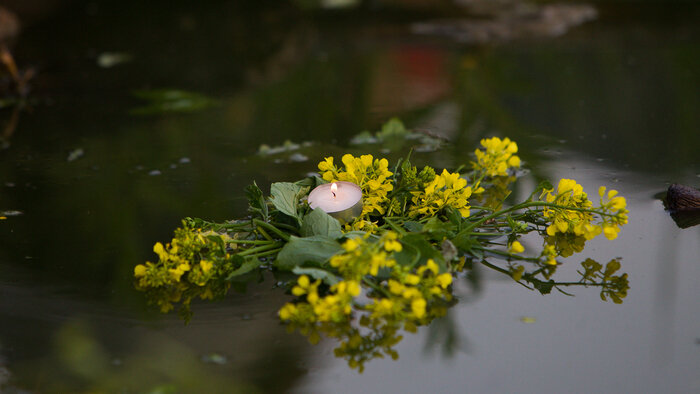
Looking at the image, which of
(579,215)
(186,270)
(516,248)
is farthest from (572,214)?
(186,270)

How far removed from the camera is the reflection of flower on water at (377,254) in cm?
95

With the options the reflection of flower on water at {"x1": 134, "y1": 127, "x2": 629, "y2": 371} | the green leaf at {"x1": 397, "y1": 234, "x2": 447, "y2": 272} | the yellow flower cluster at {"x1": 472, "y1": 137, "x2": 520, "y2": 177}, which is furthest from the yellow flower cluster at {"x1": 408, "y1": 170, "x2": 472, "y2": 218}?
the yellow flower cluster at {"x1": 472, "y1": 137, "x2": 520, "y2": 177}

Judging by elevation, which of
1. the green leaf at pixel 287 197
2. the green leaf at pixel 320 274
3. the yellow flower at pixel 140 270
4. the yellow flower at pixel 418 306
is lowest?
the yellow flower at pixel 418 306

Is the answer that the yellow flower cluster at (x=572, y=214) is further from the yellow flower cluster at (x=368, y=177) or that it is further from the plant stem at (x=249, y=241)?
the plant stem at (x=249, y=241)

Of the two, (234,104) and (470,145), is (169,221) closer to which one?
(470,145)

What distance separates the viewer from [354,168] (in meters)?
1.18

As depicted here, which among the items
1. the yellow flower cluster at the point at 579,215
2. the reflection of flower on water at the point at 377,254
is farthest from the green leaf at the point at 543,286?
the yellow flower cluster at the point at 579,215

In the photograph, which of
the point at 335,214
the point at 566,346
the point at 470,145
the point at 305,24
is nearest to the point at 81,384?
the point at 335,214

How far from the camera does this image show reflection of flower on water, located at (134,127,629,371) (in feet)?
3.12

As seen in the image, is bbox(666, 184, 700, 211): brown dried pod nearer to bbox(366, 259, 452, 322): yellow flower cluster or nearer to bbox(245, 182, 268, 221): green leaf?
bbox(366, 259, 452, 322): yellow flower cluster

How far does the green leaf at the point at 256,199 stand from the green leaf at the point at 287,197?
20mm

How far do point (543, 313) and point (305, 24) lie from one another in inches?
97.7

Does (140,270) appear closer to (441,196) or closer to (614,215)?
(441,196)

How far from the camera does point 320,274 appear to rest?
1.00 meters
